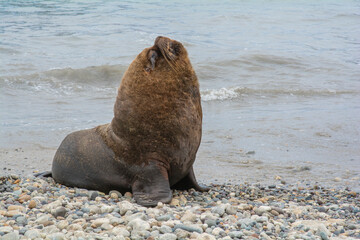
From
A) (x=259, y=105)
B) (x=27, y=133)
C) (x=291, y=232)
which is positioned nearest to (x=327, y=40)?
(x=259, y=105)

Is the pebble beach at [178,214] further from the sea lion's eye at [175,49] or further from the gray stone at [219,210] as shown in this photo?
the sea lion's eye at [175,49]

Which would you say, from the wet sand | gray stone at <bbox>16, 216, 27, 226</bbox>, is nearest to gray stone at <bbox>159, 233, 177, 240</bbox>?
gray stone at <bbox>16, 216, 27, 226</bbox>

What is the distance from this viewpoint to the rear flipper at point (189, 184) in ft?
18.7

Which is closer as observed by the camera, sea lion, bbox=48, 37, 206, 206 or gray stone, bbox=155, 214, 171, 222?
gray stone, bbox=155, 214, 171, 222

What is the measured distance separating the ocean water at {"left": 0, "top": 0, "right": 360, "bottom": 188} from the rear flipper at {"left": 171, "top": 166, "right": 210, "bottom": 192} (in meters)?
1.00

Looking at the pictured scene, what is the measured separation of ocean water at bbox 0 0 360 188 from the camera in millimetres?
8091

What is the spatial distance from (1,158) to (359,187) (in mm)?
4743

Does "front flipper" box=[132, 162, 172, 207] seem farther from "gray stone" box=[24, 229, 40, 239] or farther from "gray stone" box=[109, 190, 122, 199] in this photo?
"gray stone" box=[24, 229, 40, 239]

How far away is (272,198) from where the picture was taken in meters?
5.60

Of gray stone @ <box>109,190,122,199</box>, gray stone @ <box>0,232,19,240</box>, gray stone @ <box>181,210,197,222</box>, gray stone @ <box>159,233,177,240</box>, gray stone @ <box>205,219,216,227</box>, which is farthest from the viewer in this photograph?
gray stone @ <box>109,190,122,199</box>

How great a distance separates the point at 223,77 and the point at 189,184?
32.2 feet

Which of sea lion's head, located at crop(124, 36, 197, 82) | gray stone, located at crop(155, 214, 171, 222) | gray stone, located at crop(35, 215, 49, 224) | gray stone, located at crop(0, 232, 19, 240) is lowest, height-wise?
gray stone, located at crop(155, 214, 171, 222)

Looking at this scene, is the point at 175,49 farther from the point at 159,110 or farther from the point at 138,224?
the point at 138,224

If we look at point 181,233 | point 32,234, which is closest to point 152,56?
point 181,233
